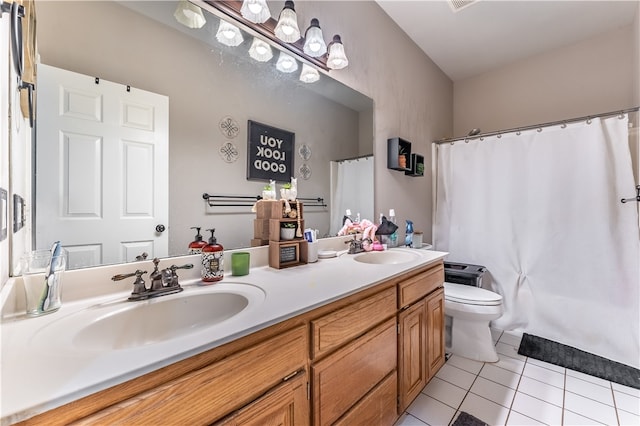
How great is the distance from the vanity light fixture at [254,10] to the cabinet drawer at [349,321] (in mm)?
1321

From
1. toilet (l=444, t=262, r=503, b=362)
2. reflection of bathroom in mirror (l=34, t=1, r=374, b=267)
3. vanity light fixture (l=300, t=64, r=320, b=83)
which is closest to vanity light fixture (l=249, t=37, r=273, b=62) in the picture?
reflection of bathroom in mirror (l=34, t=1, r=374, b=267)

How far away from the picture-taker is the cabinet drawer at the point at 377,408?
970 millimetres

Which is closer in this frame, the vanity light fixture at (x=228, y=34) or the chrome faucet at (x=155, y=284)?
the chrome faucet at (x=155, y=284)

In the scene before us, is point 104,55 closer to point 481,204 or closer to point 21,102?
point 21,102

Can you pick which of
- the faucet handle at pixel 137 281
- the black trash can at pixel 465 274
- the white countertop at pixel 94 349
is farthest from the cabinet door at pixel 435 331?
the faucet handle at pixel 137 281

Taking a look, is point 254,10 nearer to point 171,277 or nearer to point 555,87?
point 171,277

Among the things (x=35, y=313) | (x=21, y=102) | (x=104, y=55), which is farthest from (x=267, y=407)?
(x=104, y=55)

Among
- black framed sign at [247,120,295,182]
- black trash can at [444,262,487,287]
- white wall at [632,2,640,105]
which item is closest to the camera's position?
black framed sign at [247,120,295,182]

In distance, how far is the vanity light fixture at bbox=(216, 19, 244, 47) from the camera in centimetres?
116

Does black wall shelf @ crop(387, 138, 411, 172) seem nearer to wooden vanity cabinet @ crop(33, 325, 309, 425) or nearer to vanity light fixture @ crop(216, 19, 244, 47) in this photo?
vanity light fixture @ crop(216, 19, 244, 47)

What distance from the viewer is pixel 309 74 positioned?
1.54 metres

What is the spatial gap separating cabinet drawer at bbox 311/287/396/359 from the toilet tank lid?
3.14ft

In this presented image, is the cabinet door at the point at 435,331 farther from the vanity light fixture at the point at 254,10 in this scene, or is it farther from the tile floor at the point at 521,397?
the vanity light fixture at the point at 254,10

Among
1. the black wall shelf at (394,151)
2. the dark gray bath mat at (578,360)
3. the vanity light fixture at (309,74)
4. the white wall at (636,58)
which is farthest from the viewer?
the black wall shelf at (394,151)
